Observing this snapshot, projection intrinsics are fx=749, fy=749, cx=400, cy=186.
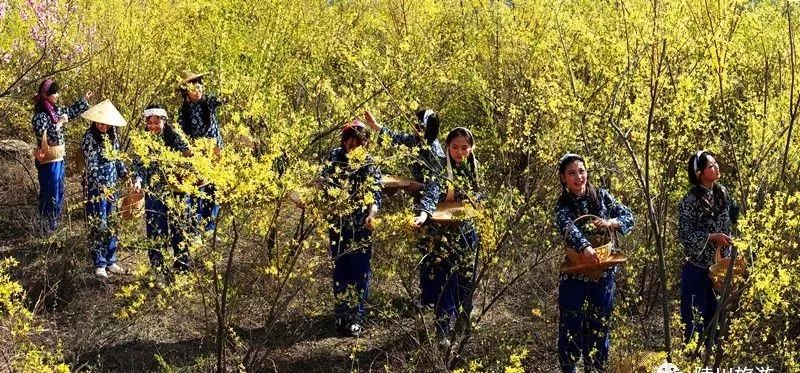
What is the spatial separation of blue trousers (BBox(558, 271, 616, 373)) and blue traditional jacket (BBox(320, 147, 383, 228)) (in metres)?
1.14

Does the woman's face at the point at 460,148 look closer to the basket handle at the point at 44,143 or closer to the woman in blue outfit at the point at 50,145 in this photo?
the woman in blue outfit at the point at 50,145

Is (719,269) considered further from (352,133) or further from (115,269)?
(115,269)

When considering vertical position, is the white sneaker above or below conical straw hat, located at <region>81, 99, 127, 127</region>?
below

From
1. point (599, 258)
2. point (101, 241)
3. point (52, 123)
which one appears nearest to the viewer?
point (599, 258)

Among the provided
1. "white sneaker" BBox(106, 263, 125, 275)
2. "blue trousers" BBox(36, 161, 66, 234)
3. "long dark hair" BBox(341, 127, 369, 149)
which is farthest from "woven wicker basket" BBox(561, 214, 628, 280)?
"blue trousers" BBox(36, 161, 66, 234)

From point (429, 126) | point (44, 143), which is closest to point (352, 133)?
point (429, 126)

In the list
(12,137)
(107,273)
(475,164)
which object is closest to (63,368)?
(475,164)

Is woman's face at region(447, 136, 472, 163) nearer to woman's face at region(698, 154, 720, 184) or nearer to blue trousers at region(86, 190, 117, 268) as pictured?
woman's face at region(698, 154, 720, 184)

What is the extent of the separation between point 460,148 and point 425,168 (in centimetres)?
28

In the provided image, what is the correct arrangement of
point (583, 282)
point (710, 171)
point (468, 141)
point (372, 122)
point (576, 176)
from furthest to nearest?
point (372, 122) → point (468, 141) → point (710, 171) → point (583, 282) → point (576, 176)

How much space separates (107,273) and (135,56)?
2222mm

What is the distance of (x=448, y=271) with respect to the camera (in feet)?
15.3

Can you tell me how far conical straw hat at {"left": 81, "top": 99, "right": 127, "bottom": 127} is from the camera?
514 cm

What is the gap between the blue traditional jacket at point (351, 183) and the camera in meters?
3.45
